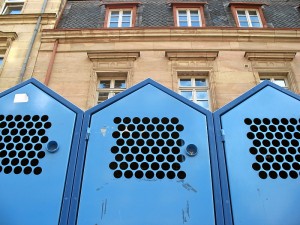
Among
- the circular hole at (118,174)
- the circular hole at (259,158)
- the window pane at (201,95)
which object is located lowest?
the circular hole at (118,174)

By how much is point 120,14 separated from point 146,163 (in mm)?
10329

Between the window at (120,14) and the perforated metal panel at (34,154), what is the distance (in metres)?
8.33

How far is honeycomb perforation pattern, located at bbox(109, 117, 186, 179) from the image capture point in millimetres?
3969

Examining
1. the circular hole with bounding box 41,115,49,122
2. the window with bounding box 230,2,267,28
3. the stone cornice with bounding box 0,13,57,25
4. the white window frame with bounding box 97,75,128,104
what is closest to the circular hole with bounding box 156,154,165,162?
the circular hole with bounding box 41,115,49,122

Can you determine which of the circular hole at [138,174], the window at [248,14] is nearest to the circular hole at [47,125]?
the circular hole at [138,174]

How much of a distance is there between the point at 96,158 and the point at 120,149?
32cm

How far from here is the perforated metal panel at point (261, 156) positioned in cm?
367

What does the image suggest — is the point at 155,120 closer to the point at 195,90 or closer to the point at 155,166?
the point at 155,166

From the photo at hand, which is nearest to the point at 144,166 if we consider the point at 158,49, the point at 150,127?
the point at 150,127

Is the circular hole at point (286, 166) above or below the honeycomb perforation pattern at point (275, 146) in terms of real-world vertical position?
below

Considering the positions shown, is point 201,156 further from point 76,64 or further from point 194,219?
point 76,64

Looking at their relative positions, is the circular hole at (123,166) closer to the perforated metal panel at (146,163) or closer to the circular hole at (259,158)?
the perforated metal panel at (146,163)

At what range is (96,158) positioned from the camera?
4086 millimetres

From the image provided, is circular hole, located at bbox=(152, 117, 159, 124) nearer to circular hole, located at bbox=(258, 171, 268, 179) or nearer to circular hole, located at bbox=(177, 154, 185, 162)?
circular hole, located at bbox=(177, 154, 185, 162)
